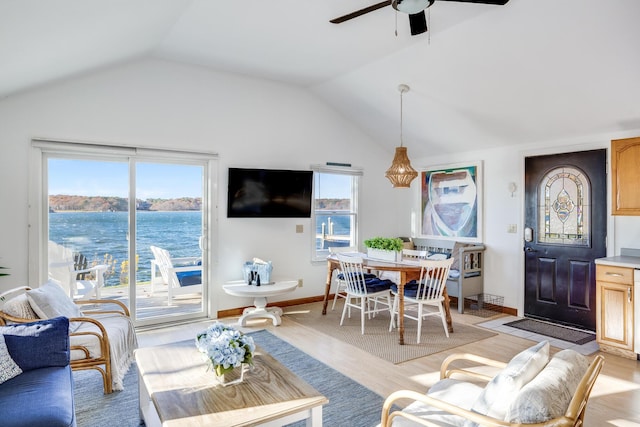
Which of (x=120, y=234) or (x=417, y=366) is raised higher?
(x=120, y=234)

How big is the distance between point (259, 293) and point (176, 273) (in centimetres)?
106

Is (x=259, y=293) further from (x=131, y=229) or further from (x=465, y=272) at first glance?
(x=465, y=272)

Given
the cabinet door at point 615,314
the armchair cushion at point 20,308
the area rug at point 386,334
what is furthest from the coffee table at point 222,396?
the cabinet door at point 615,314

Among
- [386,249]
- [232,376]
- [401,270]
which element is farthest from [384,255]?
[232,376]

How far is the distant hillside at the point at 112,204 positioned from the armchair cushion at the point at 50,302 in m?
1.15

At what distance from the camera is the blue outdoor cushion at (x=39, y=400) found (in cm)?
181

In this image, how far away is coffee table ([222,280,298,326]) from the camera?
464 cm

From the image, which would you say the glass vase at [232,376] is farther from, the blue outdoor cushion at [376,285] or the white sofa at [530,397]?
the blue outdoor cushion at [376,285]

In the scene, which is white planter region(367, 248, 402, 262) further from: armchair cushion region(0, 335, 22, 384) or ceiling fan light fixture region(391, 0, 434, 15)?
armchair cushion region(0, 335, 22, 384)

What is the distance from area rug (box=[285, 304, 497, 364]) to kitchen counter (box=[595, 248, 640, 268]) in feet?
4.37

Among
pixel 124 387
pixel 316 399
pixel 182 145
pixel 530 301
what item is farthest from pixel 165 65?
pixel 530 301

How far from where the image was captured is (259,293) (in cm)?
460

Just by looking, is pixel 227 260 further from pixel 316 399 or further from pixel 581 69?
pixel 581 69

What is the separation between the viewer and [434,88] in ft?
15.1
